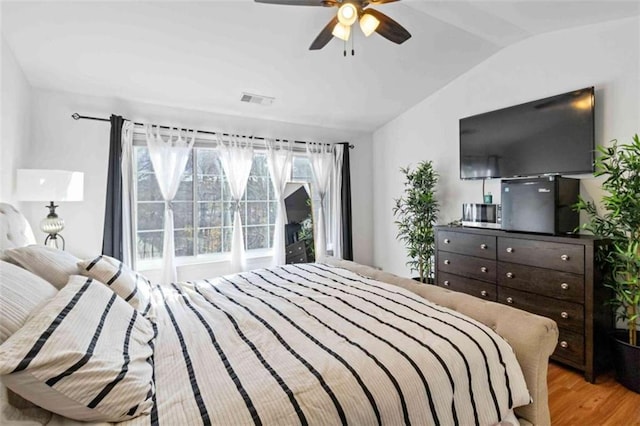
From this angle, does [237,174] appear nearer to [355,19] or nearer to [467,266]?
[355,19]

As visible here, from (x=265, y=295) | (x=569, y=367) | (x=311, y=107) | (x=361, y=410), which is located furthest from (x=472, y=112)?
(x=361, y=410)

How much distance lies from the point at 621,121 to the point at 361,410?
299 centimetres

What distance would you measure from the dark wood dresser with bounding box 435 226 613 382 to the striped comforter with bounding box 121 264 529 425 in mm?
1372

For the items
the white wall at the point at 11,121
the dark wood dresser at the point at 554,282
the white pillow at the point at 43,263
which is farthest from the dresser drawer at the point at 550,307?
the white wall at the point at 11,121

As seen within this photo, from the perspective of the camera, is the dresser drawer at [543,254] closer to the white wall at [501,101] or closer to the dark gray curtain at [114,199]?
the white wall at [501,101]

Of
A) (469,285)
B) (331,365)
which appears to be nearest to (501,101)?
(469,285)

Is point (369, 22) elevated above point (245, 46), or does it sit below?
below

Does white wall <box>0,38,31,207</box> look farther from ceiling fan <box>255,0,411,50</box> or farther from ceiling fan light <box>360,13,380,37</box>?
ceiling fan light <box>360,13,380,37</box>

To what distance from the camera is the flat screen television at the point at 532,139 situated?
255cm

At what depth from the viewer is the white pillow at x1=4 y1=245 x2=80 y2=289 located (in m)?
1.41

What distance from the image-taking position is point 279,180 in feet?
13.5

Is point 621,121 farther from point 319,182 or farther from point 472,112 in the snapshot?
point 319,182

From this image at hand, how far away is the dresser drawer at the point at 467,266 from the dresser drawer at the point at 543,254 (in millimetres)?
159

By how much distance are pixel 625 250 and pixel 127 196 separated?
4220 mm
